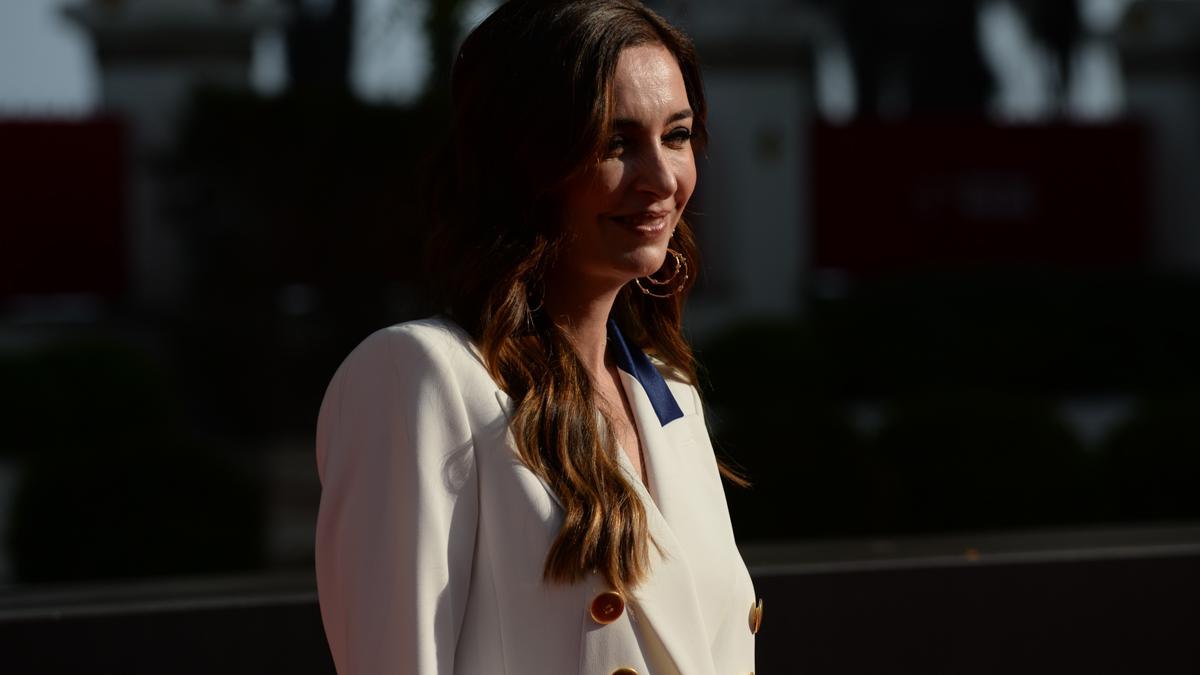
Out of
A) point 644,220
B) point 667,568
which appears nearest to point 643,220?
point 644,220

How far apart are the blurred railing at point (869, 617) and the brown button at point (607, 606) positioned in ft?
4.59

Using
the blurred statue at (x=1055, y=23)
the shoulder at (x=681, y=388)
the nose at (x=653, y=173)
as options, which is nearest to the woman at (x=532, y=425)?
the nose at (x=653, y=173)

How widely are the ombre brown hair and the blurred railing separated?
1389mm

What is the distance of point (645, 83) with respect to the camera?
1.75m

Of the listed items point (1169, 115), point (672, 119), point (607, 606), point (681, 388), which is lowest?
point (1169, 115)

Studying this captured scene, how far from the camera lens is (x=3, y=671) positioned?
2.89m

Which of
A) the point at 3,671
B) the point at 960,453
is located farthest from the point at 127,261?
the point at 3,671

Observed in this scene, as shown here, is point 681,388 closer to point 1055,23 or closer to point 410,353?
point 410,353

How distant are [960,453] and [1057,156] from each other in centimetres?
707

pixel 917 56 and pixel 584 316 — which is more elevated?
pixel 584 316

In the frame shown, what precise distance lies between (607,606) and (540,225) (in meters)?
0.45

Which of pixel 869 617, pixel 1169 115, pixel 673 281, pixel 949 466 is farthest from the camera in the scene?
pixel 1169 115

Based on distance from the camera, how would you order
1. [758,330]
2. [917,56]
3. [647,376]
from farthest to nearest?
1. [917,56]
2. [758,330]
3. [647,376]

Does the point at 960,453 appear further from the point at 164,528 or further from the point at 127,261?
the point at 127,261
